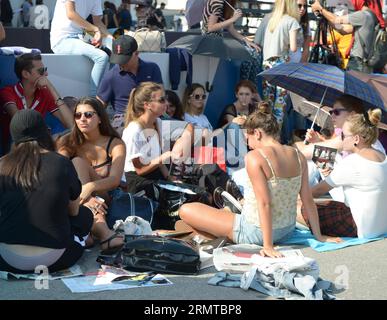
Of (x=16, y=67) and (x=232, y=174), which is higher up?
(x=16, y=67)

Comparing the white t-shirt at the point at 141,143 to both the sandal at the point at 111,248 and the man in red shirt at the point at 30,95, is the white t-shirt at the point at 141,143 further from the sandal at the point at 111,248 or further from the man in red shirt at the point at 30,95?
the sandal at the point at 111,248

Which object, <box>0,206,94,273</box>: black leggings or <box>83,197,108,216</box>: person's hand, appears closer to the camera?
<box>0,206,94,273</box>: black leggings

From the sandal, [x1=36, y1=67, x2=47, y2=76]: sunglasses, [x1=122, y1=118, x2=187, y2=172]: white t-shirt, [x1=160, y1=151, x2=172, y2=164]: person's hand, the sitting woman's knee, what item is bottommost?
the sandal

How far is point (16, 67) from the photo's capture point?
7551 millimetres

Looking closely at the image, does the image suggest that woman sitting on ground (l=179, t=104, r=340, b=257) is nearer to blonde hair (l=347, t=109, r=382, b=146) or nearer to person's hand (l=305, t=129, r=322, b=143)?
blonde hair (l=347, t=109, r=382, b=146)

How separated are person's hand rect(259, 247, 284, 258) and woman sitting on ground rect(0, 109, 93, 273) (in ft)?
4.63

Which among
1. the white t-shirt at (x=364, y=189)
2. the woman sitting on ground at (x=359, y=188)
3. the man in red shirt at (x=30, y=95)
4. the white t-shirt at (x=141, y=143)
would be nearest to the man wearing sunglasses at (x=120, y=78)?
the man in red shirt at (x=30, y=95)

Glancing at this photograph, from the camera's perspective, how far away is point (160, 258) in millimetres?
5457

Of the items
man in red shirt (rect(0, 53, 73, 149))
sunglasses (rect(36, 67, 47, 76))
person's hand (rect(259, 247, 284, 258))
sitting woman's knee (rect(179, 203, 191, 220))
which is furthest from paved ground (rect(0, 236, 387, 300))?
sunglasses (rect(36, 67, 47, 76))

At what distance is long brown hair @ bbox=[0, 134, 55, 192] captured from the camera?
5.15m

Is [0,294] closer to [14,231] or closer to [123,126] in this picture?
[14,231]

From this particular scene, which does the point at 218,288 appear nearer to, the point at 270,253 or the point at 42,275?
the point at 270,253

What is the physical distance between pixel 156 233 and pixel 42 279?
1509 mm
